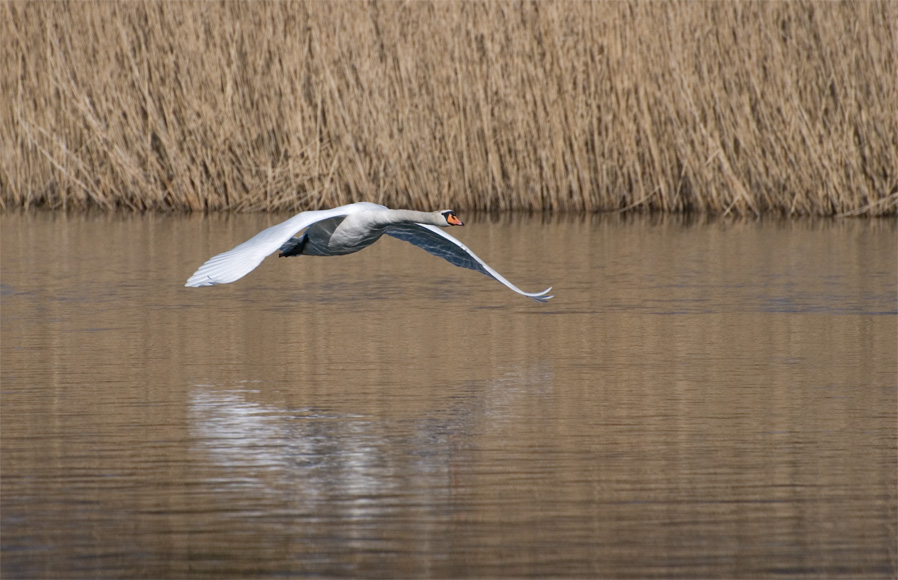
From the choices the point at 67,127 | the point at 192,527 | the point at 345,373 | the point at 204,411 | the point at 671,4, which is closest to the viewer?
the point at 192,527

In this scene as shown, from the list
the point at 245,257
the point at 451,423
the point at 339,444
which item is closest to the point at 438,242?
the point at 245,257

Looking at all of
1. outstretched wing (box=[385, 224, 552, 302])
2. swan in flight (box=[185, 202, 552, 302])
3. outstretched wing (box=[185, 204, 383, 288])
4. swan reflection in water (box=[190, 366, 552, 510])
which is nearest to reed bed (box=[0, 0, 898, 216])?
outstretched wing (box=[385, 224, 552, 302])

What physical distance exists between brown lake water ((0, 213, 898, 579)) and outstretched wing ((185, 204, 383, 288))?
1.89 feet

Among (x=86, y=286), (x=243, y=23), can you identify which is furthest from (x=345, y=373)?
(x=243, y=23)

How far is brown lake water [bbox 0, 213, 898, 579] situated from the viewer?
4438 millimetres

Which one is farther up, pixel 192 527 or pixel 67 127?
pixel 67 127

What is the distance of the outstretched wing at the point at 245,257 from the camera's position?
638cm

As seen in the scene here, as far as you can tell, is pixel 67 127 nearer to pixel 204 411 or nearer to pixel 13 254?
pixel 13 254

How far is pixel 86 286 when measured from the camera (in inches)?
419

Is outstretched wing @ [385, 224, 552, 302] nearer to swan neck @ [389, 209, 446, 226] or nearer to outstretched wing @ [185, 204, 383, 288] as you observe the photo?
swan neck @ [389, 209, 446, 226]

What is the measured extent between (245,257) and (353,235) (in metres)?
1.28

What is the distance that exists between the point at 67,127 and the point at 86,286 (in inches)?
275

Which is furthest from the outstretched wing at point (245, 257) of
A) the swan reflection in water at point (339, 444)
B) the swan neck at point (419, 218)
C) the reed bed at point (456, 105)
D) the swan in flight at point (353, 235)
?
the reed bed at point (456, 105)

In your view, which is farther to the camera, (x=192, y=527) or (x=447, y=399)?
(x=447, y=399)
